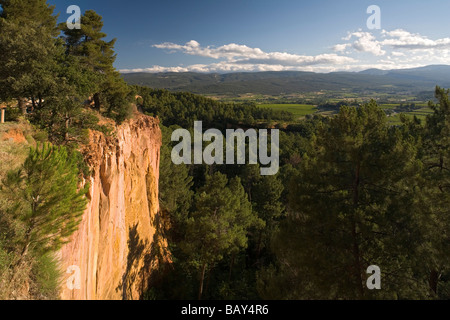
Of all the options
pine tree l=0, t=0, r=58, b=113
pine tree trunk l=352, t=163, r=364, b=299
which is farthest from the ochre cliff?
pine tree trunk l=352, t=163, r=364, b=299

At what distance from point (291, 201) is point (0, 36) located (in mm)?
17039

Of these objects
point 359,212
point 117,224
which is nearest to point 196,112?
point 117,224

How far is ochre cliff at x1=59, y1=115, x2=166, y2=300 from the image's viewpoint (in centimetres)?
948

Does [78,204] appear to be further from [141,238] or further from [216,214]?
[216,214]

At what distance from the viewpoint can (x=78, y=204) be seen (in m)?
7.88

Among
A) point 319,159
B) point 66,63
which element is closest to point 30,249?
point 319,159

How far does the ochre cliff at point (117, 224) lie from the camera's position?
948 cm

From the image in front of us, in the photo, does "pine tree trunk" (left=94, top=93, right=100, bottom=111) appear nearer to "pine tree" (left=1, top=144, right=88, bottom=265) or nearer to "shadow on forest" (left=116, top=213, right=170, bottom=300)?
"shadow on forest" (left=116, top=213, right=170, bottom=300)

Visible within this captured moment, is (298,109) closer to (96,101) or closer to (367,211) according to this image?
(96,101)

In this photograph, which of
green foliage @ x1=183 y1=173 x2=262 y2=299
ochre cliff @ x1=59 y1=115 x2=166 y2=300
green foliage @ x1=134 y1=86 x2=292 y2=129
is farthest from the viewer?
green foliage @ x1=134 y1=86 x2=292 y2=129

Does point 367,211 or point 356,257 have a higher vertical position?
point 367,211

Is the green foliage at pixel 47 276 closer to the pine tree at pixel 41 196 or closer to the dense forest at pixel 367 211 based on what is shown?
the pine tree at pixel 41 196

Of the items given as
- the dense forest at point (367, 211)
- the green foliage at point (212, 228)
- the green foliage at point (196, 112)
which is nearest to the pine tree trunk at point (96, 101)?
the green foliage at point (212, 228)

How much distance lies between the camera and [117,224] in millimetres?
13961
